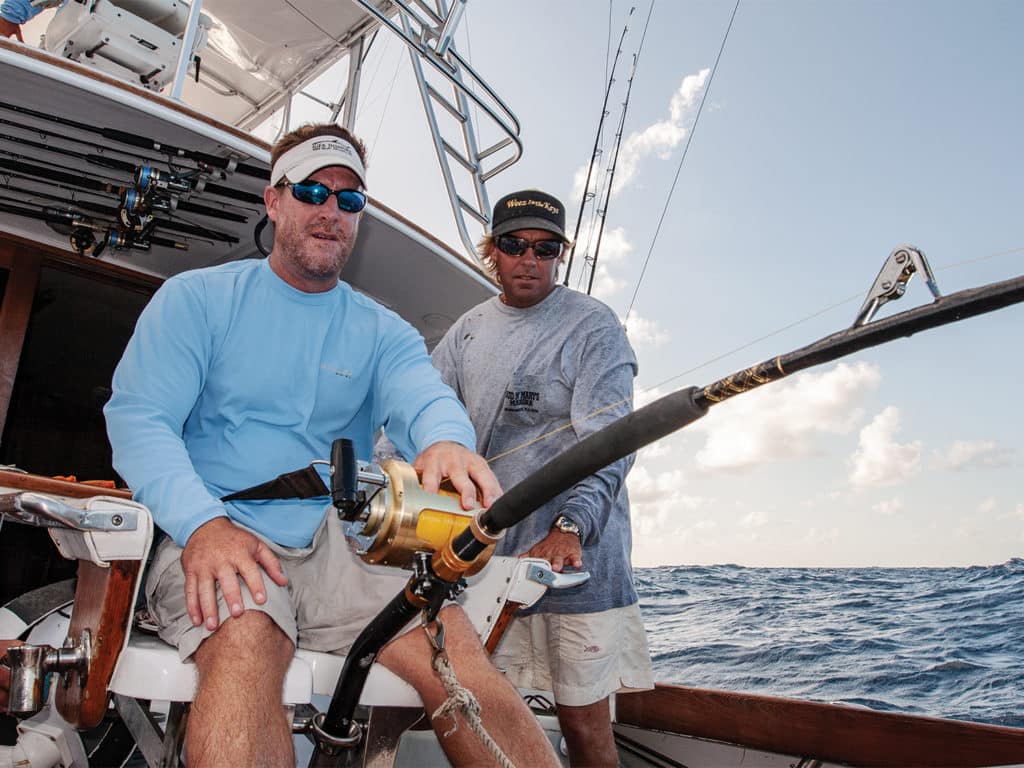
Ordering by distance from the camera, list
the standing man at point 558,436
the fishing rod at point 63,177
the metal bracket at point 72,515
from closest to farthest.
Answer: the metal bracket at point 72,515
the standing man at point 558,436
the fishing rod at point 63,177

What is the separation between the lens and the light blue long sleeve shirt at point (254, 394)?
4.98 feet

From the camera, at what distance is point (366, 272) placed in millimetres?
3729

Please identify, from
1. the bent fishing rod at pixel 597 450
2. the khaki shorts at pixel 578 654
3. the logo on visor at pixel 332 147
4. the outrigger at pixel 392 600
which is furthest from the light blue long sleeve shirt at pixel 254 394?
the khaki shorts at pixel 578 654

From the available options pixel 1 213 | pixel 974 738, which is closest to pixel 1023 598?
pixel 974 738

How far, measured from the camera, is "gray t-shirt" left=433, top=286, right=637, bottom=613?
7.38 feet

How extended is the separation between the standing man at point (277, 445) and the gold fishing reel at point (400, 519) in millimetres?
90

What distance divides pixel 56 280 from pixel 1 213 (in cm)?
97

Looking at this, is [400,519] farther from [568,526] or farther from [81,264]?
[81,264]

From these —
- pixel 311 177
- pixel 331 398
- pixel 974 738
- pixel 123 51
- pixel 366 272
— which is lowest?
pixel 974 738

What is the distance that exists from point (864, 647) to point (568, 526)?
17.4 ft

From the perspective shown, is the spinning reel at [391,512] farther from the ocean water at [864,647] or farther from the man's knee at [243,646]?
the ocean water at [864,647]

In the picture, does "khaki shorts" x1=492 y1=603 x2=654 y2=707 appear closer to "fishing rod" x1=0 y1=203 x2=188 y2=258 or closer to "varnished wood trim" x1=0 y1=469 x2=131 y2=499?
"varnished wood trim" x1=0 y1=469 x2=131 y2=499

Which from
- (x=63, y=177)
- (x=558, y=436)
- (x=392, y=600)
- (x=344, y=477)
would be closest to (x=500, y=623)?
(x=392, y=600)

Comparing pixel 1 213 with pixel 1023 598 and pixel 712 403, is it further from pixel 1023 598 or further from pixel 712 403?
pixel 1023 598
